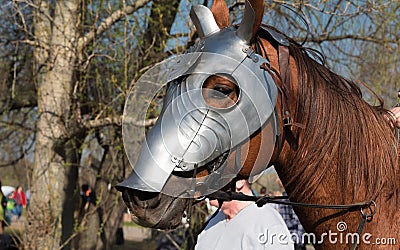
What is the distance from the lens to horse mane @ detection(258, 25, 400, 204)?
7.67 feet

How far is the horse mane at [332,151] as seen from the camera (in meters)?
2.34

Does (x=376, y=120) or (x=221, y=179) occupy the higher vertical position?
(x=376, y=120)

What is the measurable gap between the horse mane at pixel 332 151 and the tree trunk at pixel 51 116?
498cm

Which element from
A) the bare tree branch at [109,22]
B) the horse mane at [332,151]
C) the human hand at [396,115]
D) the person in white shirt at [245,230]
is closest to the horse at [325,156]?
the horse mane at [332,151]

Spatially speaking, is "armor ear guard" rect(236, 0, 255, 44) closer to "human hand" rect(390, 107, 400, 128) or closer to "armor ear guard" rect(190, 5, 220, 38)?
Answer: "armor ear guard" rect(190, 5, 220, 38)

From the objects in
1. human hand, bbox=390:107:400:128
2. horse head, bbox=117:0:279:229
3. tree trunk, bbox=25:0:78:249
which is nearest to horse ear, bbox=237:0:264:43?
horse head, bbox=117:0:279:229

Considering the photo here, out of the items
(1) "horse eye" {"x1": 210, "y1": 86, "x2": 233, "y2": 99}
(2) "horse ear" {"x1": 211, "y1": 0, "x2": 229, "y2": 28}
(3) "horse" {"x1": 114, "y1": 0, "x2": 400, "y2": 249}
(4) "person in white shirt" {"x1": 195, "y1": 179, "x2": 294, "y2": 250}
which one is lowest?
(4) "person in white shirt" {"x1": 195, "y1": 179, "x2": 294, "y2": 250}

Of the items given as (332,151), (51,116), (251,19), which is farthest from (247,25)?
(51,116)

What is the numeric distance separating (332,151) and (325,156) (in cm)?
4

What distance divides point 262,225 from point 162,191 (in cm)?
171

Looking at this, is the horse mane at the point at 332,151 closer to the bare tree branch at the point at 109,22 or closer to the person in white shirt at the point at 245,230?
the person in white shirt at the point at 245,230

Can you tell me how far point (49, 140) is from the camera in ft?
23.1

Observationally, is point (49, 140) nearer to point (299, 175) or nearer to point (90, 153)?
point (90, 153)

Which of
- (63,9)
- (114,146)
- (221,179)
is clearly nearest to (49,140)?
(114,146)
